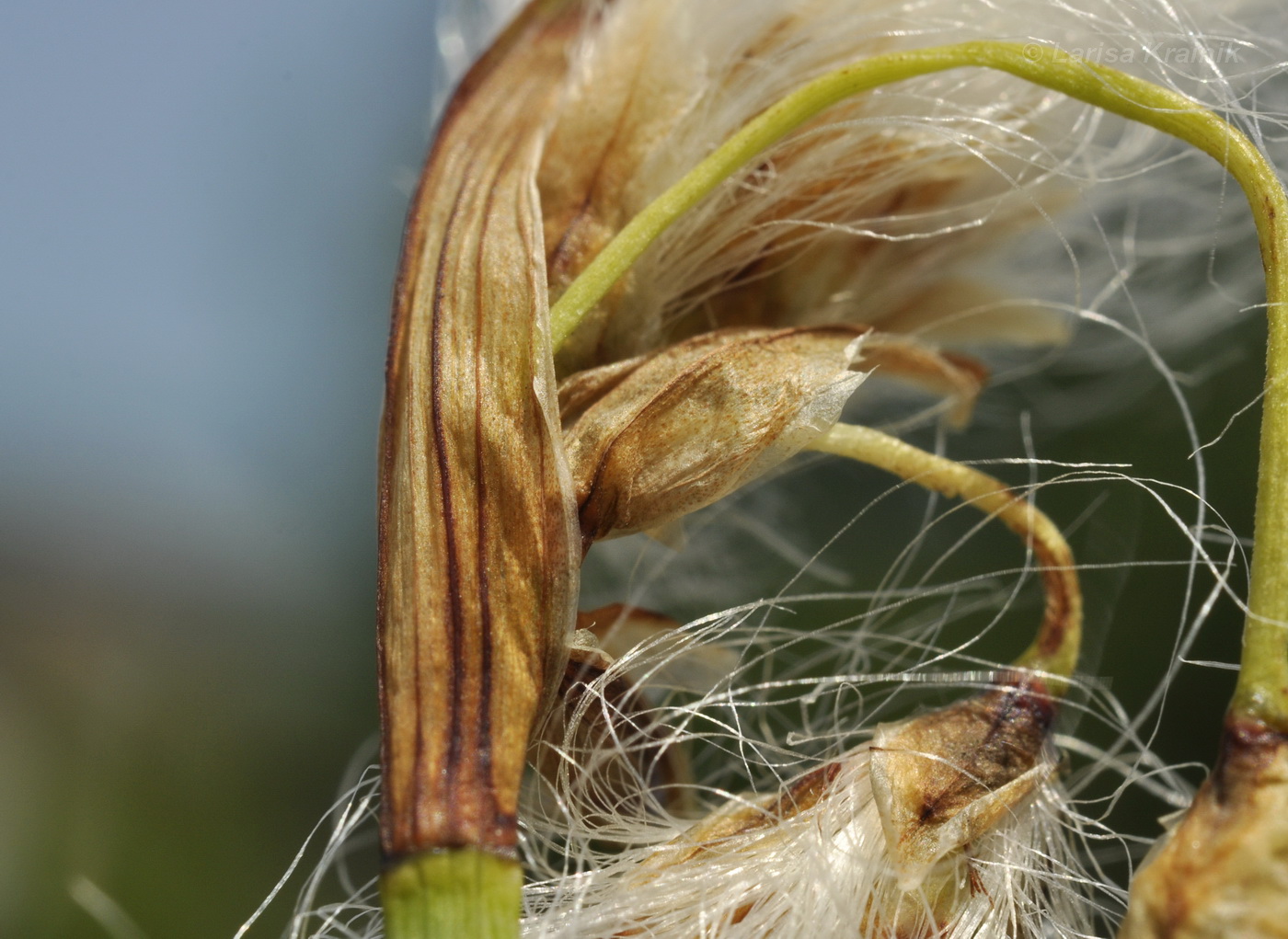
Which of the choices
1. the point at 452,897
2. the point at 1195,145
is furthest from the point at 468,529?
the point at 1195,145

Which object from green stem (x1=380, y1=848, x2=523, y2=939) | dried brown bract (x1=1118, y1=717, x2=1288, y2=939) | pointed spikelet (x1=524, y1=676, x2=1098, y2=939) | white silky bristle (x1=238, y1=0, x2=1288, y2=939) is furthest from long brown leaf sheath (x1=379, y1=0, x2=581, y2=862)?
dried brown bract (x1=1118, y1=717, x2=1288, y2=939)

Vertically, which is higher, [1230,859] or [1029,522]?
[1029,522]

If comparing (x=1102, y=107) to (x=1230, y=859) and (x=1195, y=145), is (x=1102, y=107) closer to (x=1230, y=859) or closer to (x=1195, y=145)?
(x=1195, y=145)

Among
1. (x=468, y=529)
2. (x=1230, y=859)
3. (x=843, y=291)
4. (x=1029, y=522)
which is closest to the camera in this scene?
(x=1230, y=859)

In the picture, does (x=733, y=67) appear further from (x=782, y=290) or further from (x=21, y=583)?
(x=21, y=583)

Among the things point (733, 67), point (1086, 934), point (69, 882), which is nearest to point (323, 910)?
point (1086, 934)

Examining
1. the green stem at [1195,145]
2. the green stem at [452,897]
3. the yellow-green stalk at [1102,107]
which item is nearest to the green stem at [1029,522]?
the yellow-green stalk at [1102,107]

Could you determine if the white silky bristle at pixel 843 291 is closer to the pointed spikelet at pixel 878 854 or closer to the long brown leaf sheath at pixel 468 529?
the pointed spikelet at pixel 878 854

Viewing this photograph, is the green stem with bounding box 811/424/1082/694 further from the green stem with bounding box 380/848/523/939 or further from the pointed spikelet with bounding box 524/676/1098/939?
the green stem with bounding box 380/848/523/939
